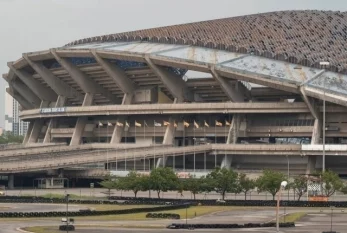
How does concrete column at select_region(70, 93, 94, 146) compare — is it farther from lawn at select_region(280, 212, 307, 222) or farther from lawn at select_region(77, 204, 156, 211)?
lawn at select_region(280, 212, 307, 222)

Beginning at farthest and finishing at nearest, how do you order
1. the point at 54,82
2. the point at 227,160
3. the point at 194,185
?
1. the point at 54,82
2. the point at 227,160
3. the point at 194,185

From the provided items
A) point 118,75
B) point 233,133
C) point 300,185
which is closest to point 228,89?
point 233,133

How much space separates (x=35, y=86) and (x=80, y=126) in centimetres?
1696

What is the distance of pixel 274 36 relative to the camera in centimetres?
16975

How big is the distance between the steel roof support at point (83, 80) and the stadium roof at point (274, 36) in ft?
29.0

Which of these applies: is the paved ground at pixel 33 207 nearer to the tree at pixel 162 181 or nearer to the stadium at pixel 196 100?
the tree at pixel 162 181

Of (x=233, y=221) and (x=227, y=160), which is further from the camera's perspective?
(x=227, y=160)

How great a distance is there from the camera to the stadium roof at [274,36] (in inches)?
6437

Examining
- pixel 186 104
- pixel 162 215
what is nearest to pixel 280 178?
pixel 162 215

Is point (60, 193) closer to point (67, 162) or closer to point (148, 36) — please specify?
point (67, 162)

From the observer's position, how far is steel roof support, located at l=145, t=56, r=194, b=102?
16350 centimetres

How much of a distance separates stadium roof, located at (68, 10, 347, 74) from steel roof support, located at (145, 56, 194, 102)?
7.14 m

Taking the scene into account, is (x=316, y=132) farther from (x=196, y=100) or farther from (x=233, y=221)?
(x=233, y=221)

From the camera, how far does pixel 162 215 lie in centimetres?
8925
